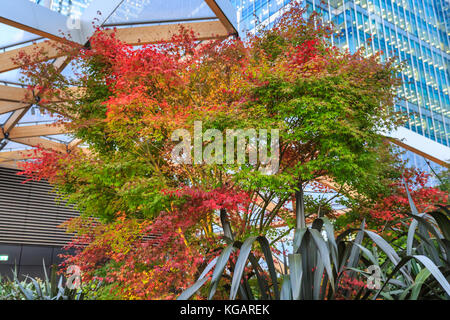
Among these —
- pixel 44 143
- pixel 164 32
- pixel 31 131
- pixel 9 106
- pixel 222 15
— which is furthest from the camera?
pixel 44 143

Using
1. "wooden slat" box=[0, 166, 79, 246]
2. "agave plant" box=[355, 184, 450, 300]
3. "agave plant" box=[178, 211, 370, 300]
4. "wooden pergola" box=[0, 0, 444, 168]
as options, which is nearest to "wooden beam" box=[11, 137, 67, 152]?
"wooden slat" box=[0, 166, 79, 246]

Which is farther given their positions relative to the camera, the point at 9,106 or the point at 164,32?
the point at 9,106

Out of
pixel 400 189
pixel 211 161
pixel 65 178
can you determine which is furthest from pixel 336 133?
pixel 65 178

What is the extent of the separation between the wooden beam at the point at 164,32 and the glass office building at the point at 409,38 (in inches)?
669

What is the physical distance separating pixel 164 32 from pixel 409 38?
88.7ft

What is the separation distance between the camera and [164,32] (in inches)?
310

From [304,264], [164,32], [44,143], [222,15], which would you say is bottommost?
[304,264]

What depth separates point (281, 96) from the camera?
5.87 m

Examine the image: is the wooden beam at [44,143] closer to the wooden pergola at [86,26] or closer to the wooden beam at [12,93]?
the wooden beam at [12,93]

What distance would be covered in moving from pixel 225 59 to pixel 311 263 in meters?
4.20

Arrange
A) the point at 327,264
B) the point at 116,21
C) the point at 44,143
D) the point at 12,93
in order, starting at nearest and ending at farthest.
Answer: the point at 327,264 → the point at 116,21 → the point at 12,93 → the point at 44,143

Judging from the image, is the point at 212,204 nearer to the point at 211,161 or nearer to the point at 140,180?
the point at 211,161

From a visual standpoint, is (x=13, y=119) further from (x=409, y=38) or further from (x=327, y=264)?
(x=409, y=38)

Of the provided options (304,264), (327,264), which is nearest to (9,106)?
(304,264)
